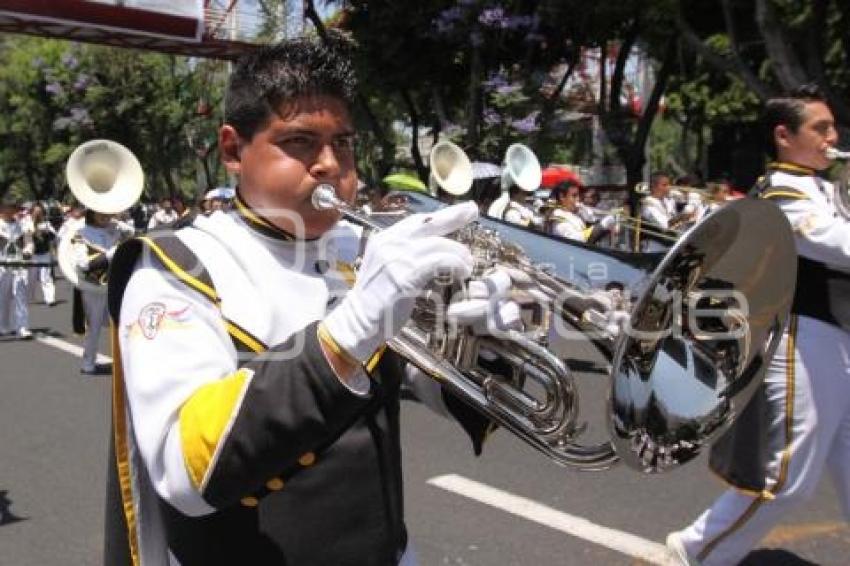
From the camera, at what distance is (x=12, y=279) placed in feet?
35.0

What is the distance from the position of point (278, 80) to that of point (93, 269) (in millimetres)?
6727

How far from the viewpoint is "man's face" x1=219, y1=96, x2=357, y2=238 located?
1.51 meters

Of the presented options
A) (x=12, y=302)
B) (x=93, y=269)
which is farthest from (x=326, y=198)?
(x=12, y=302)

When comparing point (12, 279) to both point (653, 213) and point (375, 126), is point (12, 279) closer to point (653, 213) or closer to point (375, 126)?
point (375, 126)

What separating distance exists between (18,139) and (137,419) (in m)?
38.4

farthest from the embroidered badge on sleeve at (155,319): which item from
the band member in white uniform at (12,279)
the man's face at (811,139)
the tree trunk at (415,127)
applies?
the tree trunk at (415,127)

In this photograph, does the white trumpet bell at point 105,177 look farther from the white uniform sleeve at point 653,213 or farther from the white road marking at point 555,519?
the white uniform sleeve at point 653,213

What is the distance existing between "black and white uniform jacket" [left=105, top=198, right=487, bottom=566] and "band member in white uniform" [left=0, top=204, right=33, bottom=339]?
8730 millimetres

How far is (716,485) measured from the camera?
14.4 feet

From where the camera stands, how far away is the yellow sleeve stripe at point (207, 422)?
1202mm

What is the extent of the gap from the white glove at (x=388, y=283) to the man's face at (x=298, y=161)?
25cm

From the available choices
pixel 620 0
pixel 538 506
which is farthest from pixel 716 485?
pixel 620 0

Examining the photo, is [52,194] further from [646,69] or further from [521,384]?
[521,384]

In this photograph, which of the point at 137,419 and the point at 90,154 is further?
the point at 90,154
